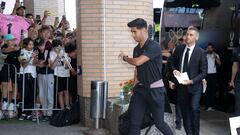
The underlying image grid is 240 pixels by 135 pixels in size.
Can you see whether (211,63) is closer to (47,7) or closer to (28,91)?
(28,91)

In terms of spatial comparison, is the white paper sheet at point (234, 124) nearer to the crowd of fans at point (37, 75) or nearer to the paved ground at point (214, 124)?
the paved ground at point (214, 124)

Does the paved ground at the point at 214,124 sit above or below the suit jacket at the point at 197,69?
below

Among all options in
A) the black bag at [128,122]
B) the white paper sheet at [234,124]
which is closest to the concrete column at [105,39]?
the black bag at [128,122]

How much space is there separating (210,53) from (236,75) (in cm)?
419

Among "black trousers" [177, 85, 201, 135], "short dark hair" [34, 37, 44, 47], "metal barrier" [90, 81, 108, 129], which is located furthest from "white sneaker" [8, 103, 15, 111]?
"black trousers" [177, 85, 201, 135]

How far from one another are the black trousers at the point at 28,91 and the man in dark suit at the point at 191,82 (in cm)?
368

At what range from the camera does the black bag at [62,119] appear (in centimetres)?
822

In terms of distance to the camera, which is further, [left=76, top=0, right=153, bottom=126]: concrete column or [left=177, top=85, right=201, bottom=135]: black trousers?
[left=76, top=0, right=153, bottom=126]: concrete column

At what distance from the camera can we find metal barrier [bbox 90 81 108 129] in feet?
24.1

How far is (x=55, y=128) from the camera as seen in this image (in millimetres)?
8094

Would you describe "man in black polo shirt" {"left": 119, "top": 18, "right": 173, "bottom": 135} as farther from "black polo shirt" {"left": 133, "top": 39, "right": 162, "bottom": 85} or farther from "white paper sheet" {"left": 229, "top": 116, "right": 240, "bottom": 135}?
"white paper sheet" {"left": 229, "top": 116, "right": 240, "bottom": 135}

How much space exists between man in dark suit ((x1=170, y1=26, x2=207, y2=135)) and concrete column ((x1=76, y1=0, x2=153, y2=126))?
67.7 inches

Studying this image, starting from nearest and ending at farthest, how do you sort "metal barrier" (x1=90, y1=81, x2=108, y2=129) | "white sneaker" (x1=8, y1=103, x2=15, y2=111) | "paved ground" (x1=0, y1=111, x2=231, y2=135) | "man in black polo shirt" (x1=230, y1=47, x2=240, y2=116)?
"man in black polo shirt" (x1=230, y1=47, x2=240, y2=116) < "metal barrier" (x1=90, y1=81, x2=108, y2=129) < "paved ground" (x1=0, y1=111, x2=231, y2=135) < "white sneaker" (x1=8, y1=103, x2=15, y2=111)

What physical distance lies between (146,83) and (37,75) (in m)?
4.02
